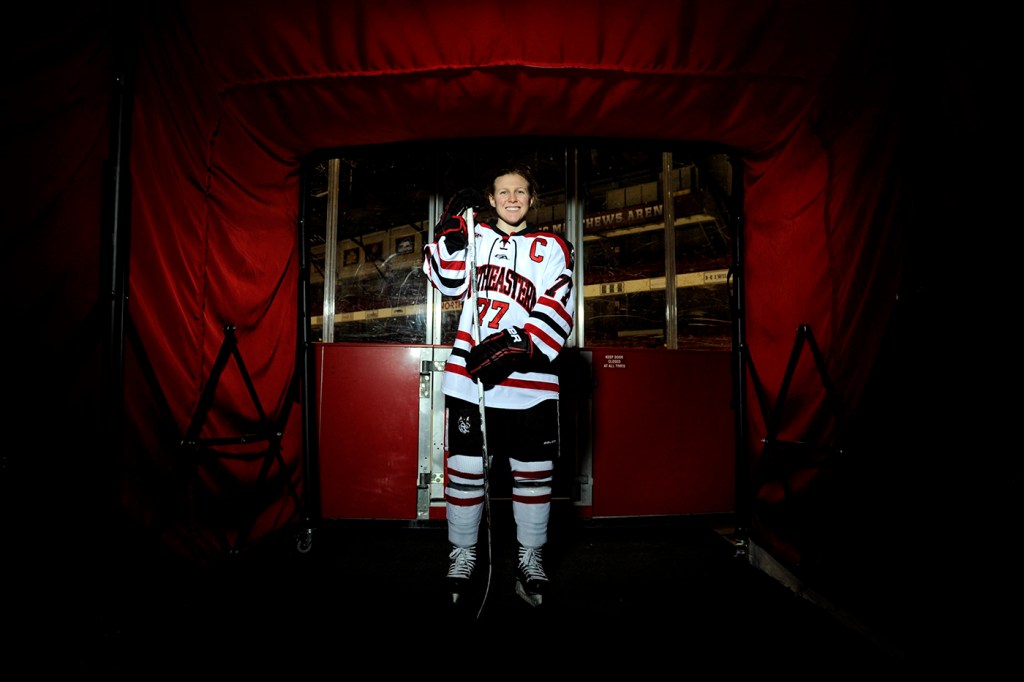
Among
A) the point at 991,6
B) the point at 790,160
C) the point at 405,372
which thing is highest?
the point at 991,6

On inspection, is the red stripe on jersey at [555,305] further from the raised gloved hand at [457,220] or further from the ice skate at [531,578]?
the ice skate at [531,578]

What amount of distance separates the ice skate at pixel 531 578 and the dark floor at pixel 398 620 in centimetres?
5

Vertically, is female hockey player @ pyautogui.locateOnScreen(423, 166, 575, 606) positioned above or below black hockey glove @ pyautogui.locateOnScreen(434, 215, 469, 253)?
below

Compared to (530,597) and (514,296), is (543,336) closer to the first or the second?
(514,296)

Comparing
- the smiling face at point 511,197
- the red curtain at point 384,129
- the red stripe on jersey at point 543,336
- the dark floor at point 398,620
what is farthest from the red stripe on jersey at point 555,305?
the dark floor at point 398,620

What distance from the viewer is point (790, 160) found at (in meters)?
2.23

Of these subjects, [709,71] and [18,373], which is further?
[709,71]

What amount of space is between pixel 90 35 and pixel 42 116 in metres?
0.32

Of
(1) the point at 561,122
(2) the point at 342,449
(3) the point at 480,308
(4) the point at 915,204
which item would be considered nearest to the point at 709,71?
(1) the point at 561,122

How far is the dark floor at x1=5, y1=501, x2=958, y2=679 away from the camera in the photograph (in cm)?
139

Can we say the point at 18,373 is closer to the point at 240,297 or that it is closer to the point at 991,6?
the point at 240,297

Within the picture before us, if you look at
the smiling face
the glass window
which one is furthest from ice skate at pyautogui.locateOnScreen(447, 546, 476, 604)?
the glass window

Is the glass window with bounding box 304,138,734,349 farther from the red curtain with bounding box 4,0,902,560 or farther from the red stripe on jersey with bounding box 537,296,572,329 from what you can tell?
the red stripe on jersey with bounding box 537,296,572,329

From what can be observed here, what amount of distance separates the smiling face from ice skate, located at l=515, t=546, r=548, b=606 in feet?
4.63
